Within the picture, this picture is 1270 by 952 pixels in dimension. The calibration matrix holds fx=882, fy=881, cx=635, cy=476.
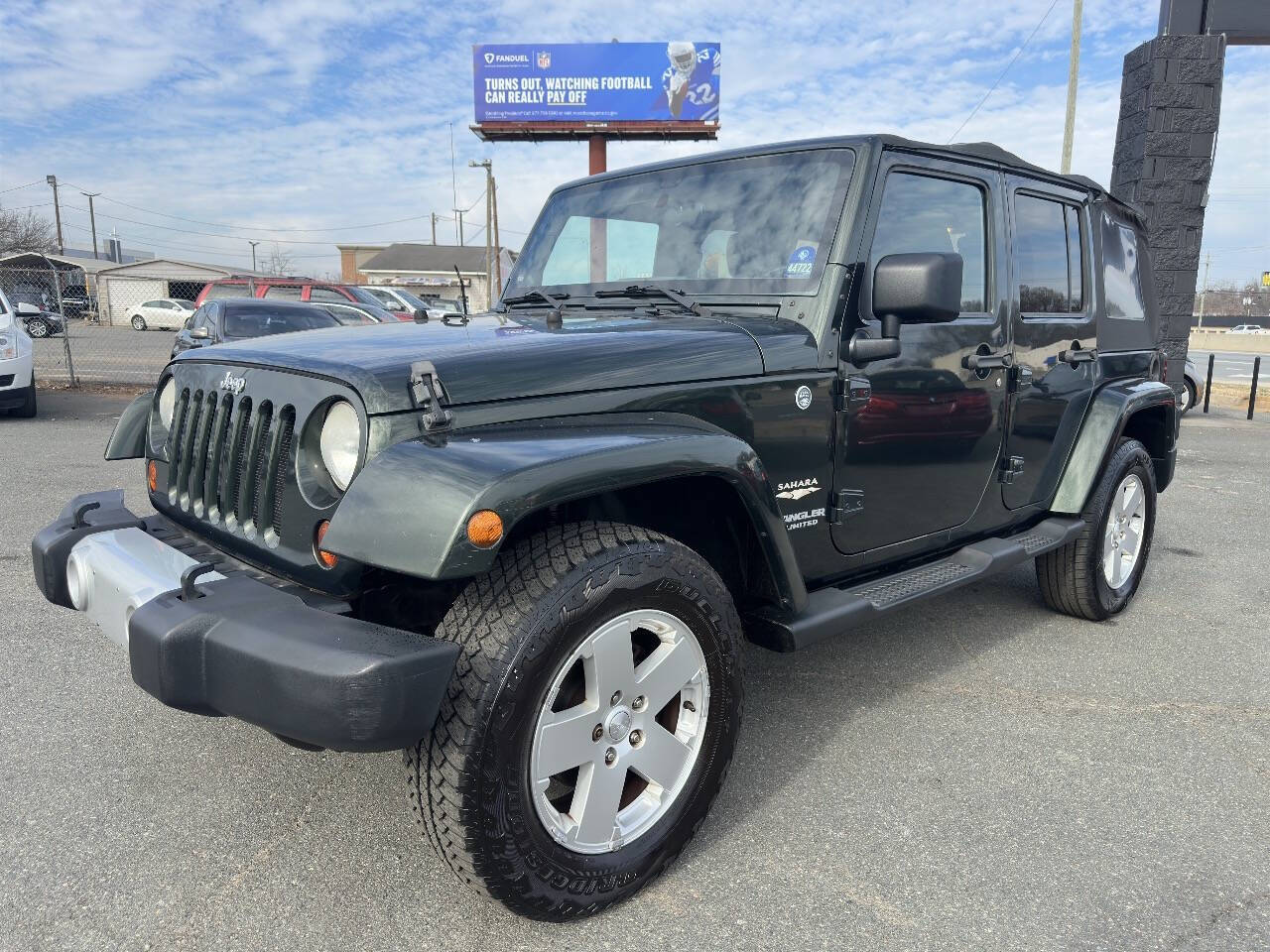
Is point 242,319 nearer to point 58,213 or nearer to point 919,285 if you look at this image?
point 919,285

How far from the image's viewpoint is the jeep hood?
79.4 inches

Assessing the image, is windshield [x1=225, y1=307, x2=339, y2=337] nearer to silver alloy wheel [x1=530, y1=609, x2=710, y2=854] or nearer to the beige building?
silver alloy wheel [x1=530, y1=609, x2=710, y2=854]

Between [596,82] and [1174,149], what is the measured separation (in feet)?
73.6

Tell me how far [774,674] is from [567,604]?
6.04 feet

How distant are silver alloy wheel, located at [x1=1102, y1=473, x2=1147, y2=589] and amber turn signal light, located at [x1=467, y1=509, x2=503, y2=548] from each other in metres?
3.33

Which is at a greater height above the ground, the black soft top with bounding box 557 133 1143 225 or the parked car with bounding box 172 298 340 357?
the black soft top with bounding box 557 133 1143 225

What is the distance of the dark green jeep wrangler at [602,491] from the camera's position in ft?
5.85

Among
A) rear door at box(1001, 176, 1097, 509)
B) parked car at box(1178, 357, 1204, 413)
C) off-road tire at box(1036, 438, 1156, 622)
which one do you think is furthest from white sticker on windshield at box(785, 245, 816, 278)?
parked car at box(1178, 357, 1204, 413)

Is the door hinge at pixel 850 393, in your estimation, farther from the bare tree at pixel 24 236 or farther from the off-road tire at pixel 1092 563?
the bare tree at pixel 24 236

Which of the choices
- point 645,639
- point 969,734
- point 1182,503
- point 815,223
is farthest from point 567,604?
point 1182,503

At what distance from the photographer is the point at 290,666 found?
5.53 feet

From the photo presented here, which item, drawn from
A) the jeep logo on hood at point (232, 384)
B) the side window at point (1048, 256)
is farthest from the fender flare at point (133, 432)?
the side window at point (1048, 256)

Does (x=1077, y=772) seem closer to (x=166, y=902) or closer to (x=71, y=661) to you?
(x=166, y=902)

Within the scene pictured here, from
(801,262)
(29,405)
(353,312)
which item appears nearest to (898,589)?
(801,262)
